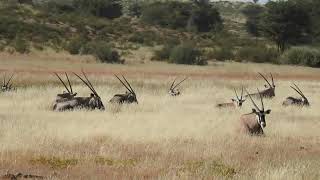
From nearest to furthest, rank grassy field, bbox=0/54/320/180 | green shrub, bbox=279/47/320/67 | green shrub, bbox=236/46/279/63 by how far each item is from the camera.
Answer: grassy field, bbox=0/54/320/180 < green shrub, bbox=279/47/320/67 < green shrub, bbox=236/46/279/63

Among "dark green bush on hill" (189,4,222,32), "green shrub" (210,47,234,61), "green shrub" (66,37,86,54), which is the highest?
"dark green bush on hill" (189,4,222,32)

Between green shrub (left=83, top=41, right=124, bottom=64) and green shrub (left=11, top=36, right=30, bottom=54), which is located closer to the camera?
green shrub (left=83, top=41, right=124, bottom=64)

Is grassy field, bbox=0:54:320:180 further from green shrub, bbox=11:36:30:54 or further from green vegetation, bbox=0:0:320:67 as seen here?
green vegetation, bbox=0:0:320:67

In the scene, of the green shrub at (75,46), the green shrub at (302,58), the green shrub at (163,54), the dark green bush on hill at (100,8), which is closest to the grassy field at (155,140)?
the green shrub at (163,54)

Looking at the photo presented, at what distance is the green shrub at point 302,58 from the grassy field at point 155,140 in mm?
24409

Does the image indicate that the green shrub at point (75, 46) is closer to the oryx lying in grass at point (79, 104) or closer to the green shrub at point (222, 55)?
the green shrub at point (222, 55)

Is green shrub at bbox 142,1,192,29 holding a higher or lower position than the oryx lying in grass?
higher

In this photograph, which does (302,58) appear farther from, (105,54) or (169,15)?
(169,15)

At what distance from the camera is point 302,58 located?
4931cm

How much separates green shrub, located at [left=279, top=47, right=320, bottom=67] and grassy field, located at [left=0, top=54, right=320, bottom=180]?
80.1 feet

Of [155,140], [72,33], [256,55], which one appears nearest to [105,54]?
[256,55]

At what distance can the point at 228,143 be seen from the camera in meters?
13.4

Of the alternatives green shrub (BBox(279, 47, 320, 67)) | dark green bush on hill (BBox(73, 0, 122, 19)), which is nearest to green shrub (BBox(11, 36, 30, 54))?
green shrub (BBox(279, 47, 320, 67))

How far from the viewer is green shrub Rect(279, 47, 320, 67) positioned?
4919cm
